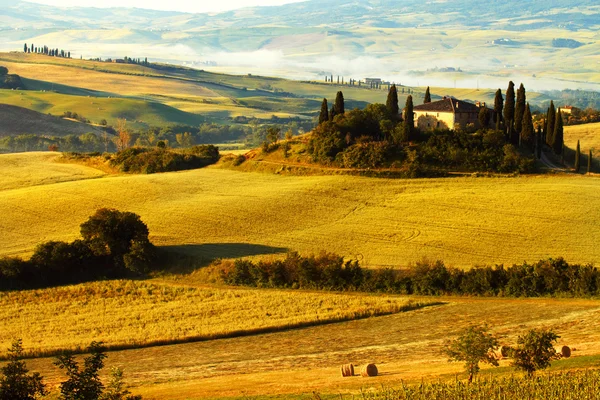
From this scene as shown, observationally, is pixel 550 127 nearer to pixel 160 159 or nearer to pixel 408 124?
pixel 408 124

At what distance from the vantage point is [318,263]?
176 ft

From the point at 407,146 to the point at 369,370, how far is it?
48831mm

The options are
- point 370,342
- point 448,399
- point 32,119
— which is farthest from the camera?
point 32,119

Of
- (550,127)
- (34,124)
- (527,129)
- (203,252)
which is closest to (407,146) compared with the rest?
(527,129)

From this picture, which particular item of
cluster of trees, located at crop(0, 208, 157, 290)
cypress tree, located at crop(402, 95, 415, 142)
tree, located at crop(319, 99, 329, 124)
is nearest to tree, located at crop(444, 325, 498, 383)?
cluster of trees, located at crop(0, 208, 157, 290)

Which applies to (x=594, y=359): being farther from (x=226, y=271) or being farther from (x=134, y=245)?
(x=134, y=245)

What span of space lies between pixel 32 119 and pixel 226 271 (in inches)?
5539

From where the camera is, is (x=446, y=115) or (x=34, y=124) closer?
(x=446, y=115)

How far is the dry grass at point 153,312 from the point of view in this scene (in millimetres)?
44531

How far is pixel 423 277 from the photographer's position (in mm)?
51562

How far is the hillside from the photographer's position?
177875mm

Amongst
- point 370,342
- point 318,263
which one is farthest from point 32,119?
point 370,342

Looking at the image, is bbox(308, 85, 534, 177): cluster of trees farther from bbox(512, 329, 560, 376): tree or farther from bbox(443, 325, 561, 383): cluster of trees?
bbox(512, 329, 560, 376): tree

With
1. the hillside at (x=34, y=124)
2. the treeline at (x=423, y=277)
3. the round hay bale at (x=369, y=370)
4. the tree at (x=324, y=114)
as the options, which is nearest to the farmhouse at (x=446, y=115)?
the tree at (x=324, y=114)
